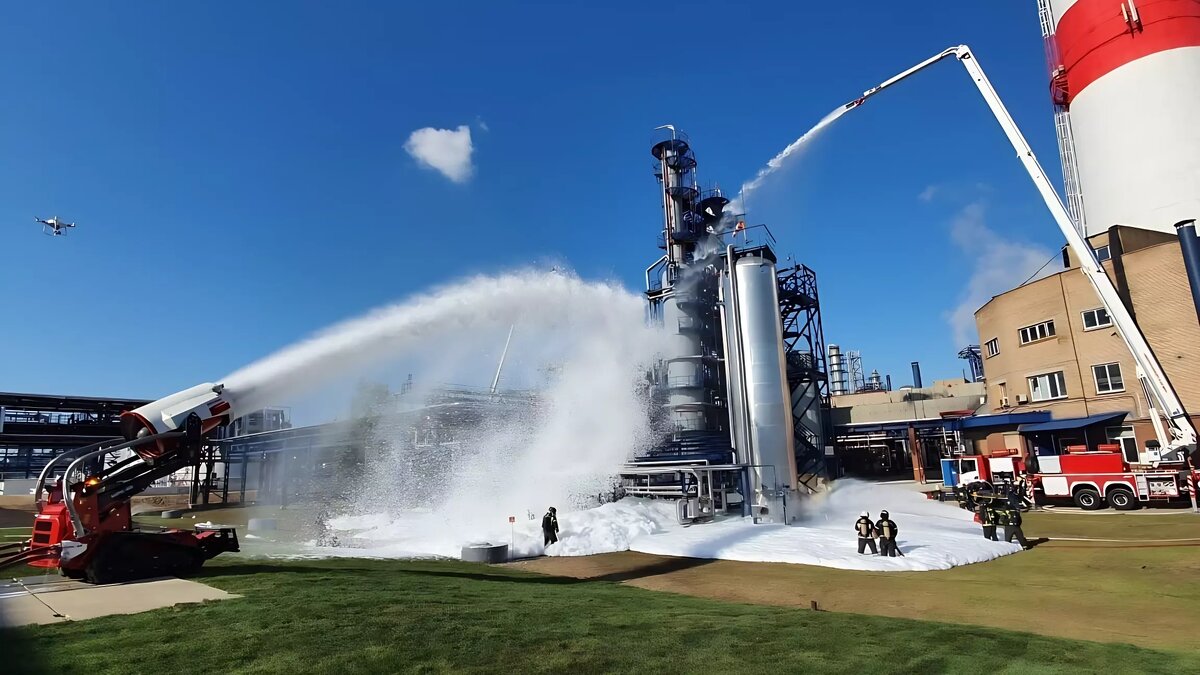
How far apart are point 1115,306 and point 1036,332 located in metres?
20.0

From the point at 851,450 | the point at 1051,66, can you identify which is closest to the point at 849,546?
the point at 851,450

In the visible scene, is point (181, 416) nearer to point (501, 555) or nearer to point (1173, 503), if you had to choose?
point (501, 555)

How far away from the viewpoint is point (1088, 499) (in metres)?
28.1

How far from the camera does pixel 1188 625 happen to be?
10594 millimetres

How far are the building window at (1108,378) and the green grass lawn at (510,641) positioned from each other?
123 ft

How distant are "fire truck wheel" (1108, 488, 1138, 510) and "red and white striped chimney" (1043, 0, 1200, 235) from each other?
26.3 metres

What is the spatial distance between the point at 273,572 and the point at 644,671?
1034 cm

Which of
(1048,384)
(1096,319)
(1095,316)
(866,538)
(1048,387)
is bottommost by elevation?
(866,538)

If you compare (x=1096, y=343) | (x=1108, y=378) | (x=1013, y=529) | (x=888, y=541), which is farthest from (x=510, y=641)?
(x=1096, y=343)

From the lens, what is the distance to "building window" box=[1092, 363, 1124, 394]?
3838 centimetres

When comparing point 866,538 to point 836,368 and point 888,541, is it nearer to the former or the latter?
point 888,541

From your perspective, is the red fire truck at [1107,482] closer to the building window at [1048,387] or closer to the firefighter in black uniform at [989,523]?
the firefighter in black uniform at [989,523]

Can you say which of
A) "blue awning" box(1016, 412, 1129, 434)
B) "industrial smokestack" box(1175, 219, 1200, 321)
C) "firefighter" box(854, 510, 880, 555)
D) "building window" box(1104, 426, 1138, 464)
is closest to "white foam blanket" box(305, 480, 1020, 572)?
"firefighter" box(854, 510, 880, 555)

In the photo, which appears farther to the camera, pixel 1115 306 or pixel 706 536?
pixel 1115 306
